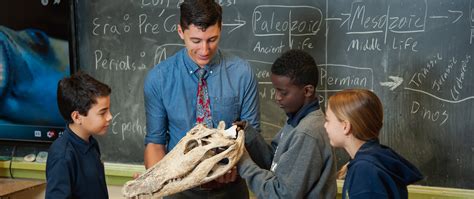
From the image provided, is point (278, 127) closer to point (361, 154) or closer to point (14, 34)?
point (361, 154)

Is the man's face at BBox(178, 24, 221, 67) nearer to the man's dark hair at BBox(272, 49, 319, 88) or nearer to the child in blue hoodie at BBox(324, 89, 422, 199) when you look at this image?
the man's dark hair at BBox(272, 49, 319, 88)

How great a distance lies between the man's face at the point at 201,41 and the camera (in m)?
2.09

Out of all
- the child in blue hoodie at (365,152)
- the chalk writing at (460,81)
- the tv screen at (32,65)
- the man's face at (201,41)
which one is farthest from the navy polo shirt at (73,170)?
the chalk writing at (460,81)

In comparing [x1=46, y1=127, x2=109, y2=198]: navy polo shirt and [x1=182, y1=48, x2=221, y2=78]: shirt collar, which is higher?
[x1=182, y1=48, x2=221, y2=78]: shirt collar

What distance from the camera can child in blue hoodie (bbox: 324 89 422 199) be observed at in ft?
5.42

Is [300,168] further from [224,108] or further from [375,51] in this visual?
[375,51]

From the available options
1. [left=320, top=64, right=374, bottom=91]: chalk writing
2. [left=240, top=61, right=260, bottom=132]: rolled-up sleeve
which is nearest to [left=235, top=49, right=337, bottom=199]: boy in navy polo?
[left=240, top=61, right=260, bottom=132]: rolled-up sleeve

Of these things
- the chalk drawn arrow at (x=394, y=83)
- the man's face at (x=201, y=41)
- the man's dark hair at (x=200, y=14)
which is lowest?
the chalk drawn arrow at (x=394, y=83)

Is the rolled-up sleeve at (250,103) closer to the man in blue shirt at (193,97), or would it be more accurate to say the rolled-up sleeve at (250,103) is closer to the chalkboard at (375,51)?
the man in blue shirt at (193,97)

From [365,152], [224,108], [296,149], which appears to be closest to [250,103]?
[224,108]

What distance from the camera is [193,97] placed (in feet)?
7.30

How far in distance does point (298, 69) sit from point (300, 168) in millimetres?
381

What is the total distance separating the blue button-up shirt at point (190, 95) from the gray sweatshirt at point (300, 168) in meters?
0.38

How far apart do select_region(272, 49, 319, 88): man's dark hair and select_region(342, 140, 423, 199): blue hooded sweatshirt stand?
1.05ft
